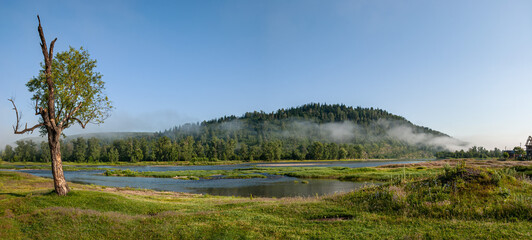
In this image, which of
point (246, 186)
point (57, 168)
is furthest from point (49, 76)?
point (246, 186)

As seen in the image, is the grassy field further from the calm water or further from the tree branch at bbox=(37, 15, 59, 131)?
the calm water

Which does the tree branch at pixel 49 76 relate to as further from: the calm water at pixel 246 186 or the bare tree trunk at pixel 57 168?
the calm water at pixel 246 186

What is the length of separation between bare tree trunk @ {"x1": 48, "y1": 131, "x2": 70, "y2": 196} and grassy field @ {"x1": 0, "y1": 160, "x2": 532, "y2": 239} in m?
2.06

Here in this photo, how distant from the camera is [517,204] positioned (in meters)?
14.9

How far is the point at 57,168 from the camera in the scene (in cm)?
2339

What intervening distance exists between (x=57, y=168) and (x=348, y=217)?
22693 millimetres

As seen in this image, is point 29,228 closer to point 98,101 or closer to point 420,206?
point 98,101

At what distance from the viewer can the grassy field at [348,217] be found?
12.8 m

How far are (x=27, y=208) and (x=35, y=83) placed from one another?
12.7 metres

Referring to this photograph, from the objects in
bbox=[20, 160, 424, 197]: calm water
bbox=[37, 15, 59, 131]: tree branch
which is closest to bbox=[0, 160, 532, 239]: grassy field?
bbox=[37, 15, 59, 131]: tree branch

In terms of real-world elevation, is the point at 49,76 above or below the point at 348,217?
above

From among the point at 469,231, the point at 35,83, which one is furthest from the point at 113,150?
the point at 469,231

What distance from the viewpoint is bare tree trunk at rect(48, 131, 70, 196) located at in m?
23.0

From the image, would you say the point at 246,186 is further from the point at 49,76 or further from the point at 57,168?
the point at 49,76
